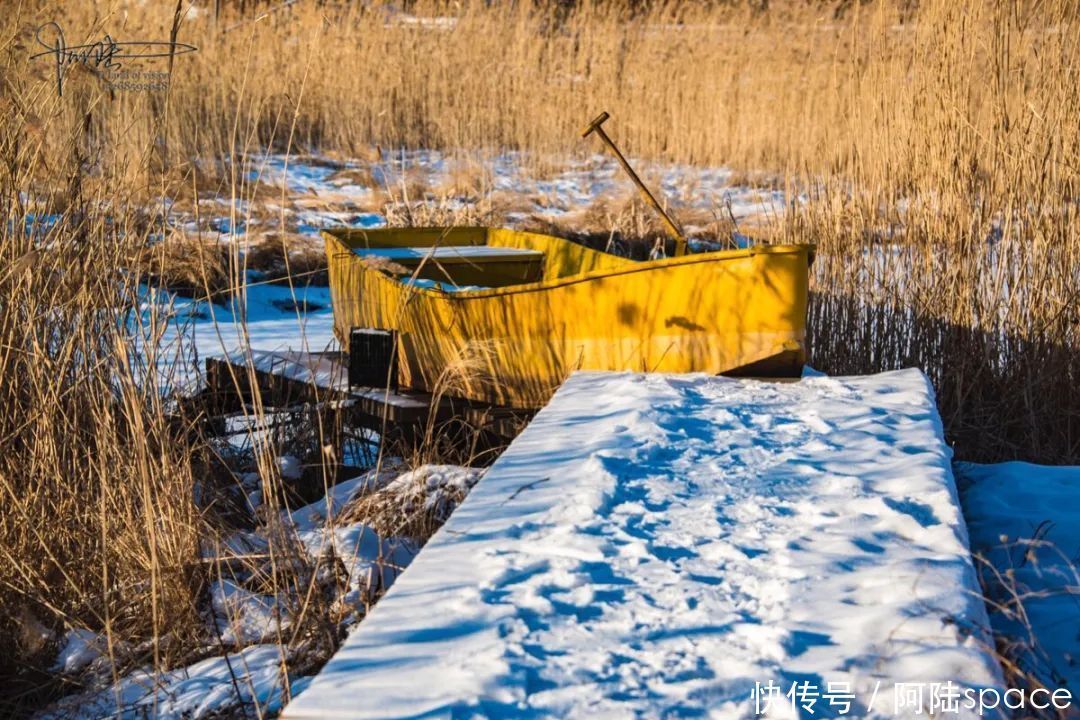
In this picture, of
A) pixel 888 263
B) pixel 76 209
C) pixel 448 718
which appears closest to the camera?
pixel 448 718

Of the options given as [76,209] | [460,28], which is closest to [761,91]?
[460,28]

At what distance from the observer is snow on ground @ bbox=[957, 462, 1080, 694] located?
2129 millimetres

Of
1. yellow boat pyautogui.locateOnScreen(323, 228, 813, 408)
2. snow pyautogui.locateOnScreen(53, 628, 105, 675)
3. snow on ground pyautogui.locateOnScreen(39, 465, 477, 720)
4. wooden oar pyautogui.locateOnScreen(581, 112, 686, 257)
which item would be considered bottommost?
snow pyautogui.locateOnScreen(53, 628, 105, 675)

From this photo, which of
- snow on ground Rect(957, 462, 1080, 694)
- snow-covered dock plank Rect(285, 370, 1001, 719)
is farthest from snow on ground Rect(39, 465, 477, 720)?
snow on ground Rect(957, 462, 1080, 694)

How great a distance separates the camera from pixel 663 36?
38.9 ft

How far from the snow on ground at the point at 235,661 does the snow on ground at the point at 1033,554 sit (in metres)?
1.31

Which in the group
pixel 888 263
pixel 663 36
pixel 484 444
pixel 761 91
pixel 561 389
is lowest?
pixel 484 444

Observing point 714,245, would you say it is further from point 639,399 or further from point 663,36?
point 639,399

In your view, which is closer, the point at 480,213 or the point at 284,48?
the point at 480,213

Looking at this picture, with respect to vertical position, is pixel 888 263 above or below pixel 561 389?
above

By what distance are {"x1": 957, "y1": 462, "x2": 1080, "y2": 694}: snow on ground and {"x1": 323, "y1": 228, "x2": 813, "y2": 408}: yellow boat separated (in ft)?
2.67

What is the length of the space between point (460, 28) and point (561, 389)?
8.91 metres

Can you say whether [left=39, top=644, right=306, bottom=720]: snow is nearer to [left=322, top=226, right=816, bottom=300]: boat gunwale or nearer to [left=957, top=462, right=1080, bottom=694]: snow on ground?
[left=322, top=226, right=816, bottom=300]: boat gunwale

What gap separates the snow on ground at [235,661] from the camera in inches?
88.0
